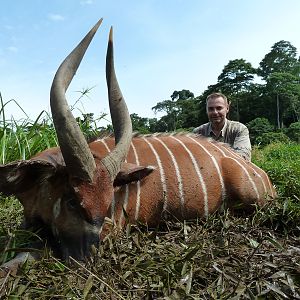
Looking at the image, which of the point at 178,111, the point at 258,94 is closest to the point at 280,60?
the point at 258,94

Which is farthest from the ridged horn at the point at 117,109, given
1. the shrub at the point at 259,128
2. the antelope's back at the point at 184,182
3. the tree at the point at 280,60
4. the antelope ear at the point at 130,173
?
the tree at the point at 280,60

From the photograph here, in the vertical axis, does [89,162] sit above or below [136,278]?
above

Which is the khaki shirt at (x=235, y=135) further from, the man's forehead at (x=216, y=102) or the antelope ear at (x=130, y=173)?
the antelope ear at (x=130, y=173)

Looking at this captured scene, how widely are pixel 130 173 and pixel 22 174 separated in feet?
1.86

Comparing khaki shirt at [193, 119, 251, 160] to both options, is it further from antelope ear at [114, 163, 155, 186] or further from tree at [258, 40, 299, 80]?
tree at [258, 40, 299, 80]

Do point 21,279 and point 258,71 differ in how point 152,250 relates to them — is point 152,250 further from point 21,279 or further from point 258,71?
point 258,71

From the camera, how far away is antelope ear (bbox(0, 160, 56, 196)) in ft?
6.92

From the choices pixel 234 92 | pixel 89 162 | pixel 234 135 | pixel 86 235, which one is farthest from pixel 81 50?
pixel 234 92

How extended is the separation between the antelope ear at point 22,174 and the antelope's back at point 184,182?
0.47m

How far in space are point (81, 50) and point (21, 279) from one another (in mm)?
1334

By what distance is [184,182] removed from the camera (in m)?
2.88

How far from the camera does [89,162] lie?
213 centimetres

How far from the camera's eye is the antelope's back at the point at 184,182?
2.70m

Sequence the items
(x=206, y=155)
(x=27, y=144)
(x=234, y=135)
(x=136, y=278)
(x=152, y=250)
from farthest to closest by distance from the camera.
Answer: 1. (x=234, y=135)
2. (x=27, y=144)
3. (x=206, y=155)
4. (x=152, y=250)
5. (x=136, y=278)
